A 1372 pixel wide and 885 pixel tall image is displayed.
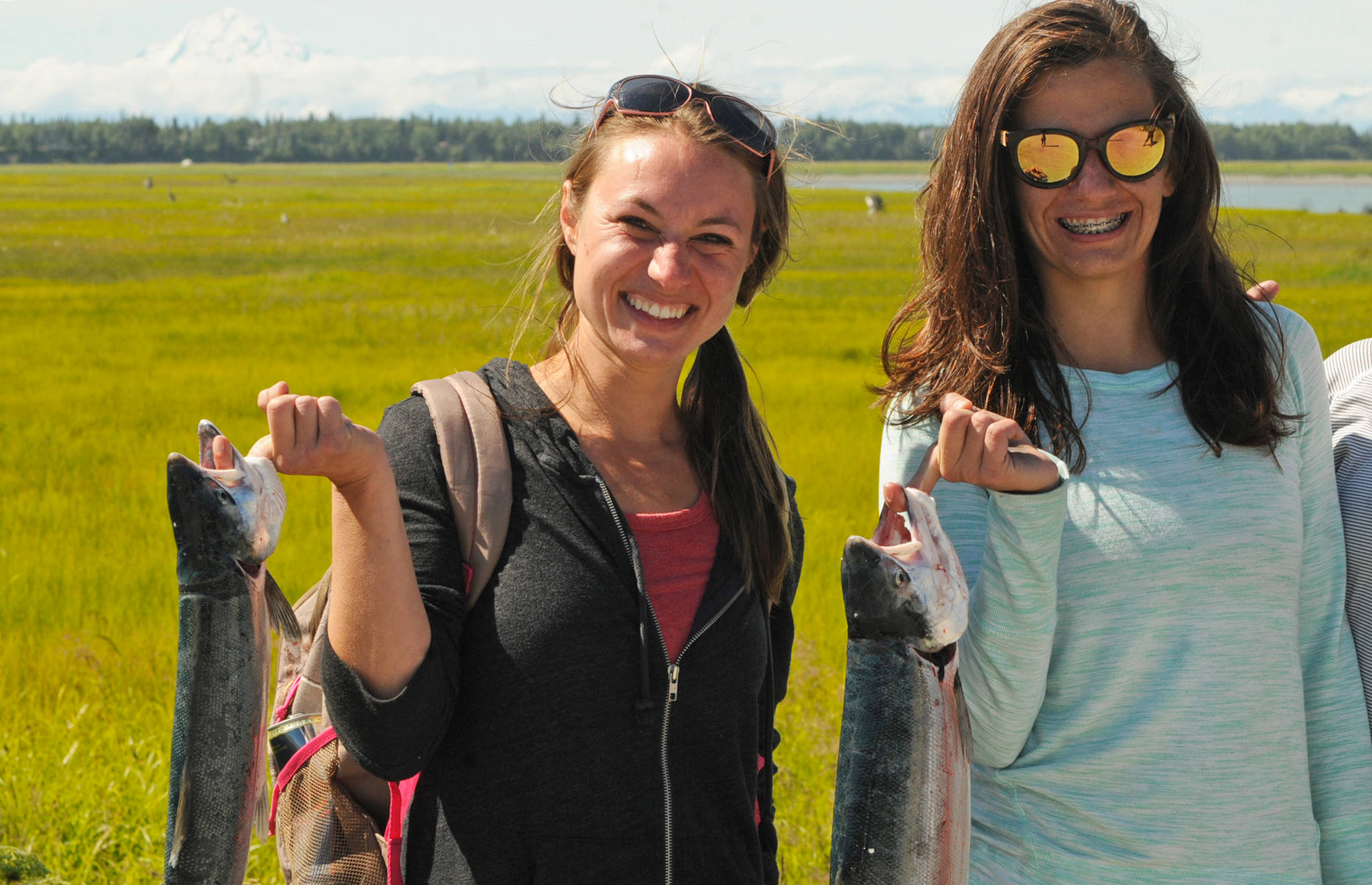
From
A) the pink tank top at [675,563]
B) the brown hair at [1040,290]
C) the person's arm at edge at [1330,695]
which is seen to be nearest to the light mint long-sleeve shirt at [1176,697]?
the person's arm at edge at [1330,695]

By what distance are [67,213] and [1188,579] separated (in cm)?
4665

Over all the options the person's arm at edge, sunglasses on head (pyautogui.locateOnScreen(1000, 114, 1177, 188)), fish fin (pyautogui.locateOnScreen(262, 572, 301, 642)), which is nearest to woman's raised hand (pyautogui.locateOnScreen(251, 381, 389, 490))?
fish fin (pyautogui.locateOnScreen(262, 572, 301, 642))

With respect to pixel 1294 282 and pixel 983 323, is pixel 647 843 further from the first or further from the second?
pixel 1294 282

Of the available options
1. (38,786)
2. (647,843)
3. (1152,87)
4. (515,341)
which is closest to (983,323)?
(1152,87)

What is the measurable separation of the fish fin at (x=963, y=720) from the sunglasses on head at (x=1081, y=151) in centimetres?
103

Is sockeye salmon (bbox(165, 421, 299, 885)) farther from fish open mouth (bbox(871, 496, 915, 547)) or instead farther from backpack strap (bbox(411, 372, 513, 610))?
fish open mouth (bbox(871, 496, 915, 547))

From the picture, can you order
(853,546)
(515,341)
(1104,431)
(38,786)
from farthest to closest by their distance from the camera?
1. (38,786)
2. (515,341)
3. (1104,431)
4. (853,546)

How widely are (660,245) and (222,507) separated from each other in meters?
0.94

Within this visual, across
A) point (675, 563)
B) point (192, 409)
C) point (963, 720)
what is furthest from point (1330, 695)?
point (192, 409)

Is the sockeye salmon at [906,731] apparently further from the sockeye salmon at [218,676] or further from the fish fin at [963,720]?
the sockeye salmon at [218,676]

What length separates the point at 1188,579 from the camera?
223 centimetres

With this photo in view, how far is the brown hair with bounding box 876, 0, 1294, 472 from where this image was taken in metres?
2.37

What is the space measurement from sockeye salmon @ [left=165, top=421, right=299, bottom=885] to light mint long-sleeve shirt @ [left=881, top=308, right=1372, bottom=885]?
132 centimetres

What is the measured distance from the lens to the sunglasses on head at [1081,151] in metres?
2.36
